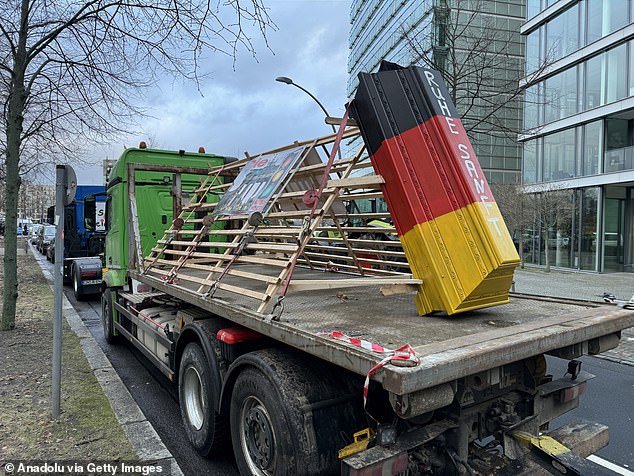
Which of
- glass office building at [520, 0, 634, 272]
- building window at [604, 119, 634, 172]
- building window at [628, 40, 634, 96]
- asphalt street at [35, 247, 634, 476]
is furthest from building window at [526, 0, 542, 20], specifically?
asphalt street at [35, 247, 634, 476]

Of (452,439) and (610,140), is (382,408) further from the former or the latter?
(610,140)

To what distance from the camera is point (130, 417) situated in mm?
4539

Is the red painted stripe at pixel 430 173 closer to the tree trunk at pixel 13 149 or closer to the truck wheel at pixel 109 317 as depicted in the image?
the truck wheel at pixel 109 317

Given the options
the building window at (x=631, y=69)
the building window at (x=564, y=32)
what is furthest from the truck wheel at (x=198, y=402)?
the building window at (x=564, y=32)

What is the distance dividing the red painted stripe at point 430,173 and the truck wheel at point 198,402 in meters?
2.05

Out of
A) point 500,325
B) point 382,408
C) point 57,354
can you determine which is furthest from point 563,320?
point 57,354

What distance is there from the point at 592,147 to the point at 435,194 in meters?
20.8

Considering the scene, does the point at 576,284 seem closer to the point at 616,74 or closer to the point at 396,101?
the point at 616,74

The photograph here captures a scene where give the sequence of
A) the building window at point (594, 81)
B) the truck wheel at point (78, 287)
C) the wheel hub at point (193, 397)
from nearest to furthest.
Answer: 1. the wheel hub at point (193, 397)
2. the truck wheel at point (78, 287)
3. the building window at point (594, 81)

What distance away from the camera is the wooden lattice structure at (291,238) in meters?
3.51

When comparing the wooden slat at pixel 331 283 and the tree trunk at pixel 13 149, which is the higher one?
the tree trunk at pixel 13 149

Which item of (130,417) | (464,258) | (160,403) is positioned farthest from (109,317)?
(464,258)

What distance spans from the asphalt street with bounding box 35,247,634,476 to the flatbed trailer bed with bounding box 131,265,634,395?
4.37 ft

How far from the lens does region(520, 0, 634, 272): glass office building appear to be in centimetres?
1903
